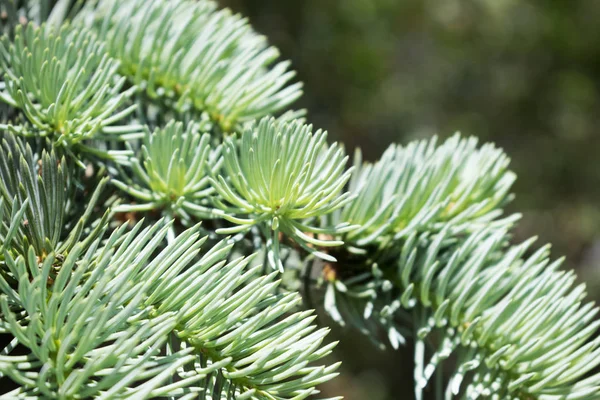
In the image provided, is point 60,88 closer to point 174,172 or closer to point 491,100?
point 174,172

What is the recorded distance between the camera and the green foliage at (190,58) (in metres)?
0.27

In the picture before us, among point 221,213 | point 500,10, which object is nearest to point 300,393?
point 221,213

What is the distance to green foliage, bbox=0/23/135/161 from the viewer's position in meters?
0.22

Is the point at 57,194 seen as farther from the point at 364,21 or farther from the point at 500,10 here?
the point at 500,10

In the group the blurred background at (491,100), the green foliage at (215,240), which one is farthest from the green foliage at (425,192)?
the blurred background at (491,100)

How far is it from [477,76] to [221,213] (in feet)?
3.91

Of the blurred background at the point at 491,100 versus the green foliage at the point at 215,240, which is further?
the blurred background at the point at 491,100

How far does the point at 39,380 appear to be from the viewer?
0.15m

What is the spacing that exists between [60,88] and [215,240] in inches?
3.5

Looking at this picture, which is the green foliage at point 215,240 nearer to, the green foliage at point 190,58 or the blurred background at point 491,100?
the green foliage at point 190,58

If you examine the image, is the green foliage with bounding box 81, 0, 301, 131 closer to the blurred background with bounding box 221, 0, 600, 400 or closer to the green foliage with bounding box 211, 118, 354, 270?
the green foliage with bounding box 211, 118, 354, 270

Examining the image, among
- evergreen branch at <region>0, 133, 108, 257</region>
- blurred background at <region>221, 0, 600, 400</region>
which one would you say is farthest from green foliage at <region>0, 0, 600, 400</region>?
blurred background at <region>221, 0, 600, 400</region>

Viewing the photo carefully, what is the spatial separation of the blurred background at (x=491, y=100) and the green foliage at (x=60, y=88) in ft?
2.56

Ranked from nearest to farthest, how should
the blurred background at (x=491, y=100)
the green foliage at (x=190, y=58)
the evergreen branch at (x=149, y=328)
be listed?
the evergreen branch at (x=149, y=328) < the green foliage at (x=190, y=58) < the blurred background at (x=491, y=100)
